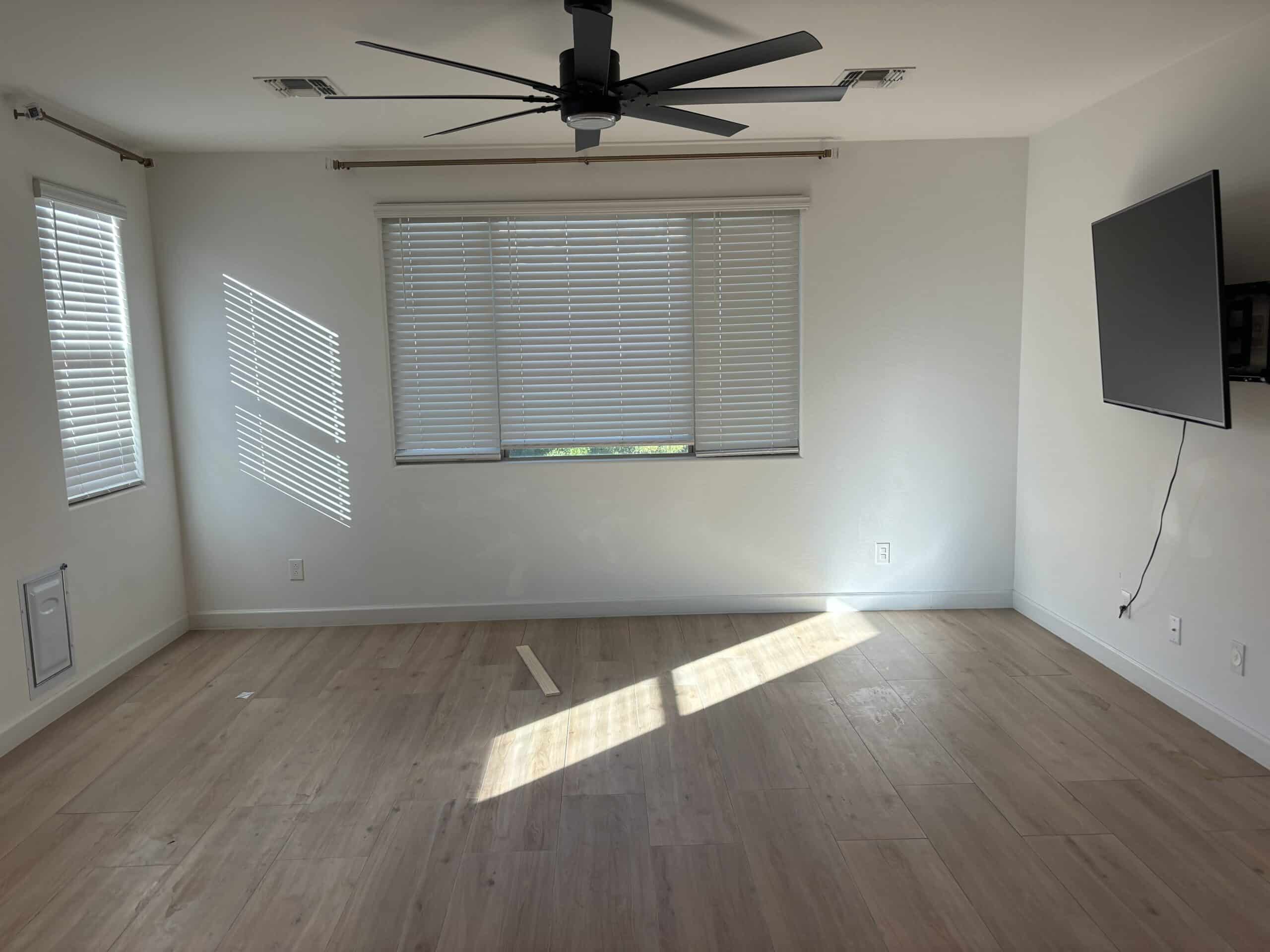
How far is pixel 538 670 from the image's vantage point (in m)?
4.07

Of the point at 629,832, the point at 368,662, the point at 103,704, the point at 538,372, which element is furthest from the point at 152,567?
the point at 629,832

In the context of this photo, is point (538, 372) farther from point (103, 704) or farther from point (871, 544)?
point (103, 704)

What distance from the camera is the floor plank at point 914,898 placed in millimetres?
2146

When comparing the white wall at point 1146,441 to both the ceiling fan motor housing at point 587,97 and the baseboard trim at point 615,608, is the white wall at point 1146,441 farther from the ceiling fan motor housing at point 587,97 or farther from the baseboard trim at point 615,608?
the ceiling fan motor housing at point 587,97

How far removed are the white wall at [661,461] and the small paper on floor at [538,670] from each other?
1.74ft

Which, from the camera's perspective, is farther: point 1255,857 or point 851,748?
point 851,748

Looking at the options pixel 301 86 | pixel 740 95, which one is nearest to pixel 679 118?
pixel 740 95

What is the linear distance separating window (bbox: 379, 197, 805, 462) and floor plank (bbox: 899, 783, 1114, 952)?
236 centimetres

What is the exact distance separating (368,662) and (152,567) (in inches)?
51.2

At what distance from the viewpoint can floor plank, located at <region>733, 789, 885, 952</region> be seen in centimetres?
218

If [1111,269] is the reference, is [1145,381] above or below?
below

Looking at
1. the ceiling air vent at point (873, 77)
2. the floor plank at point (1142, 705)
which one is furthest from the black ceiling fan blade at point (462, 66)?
the floor plank at point (1142, 705)

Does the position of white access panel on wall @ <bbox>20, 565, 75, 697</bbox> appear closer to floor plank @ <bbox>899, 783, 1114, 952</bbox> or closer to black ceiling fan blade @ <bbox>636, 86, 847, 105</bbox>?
black ceiling fan blade @ <bbox>636, 86, 847, 105</bbox>

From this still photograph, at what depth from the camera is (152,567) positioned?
4.43 metres
